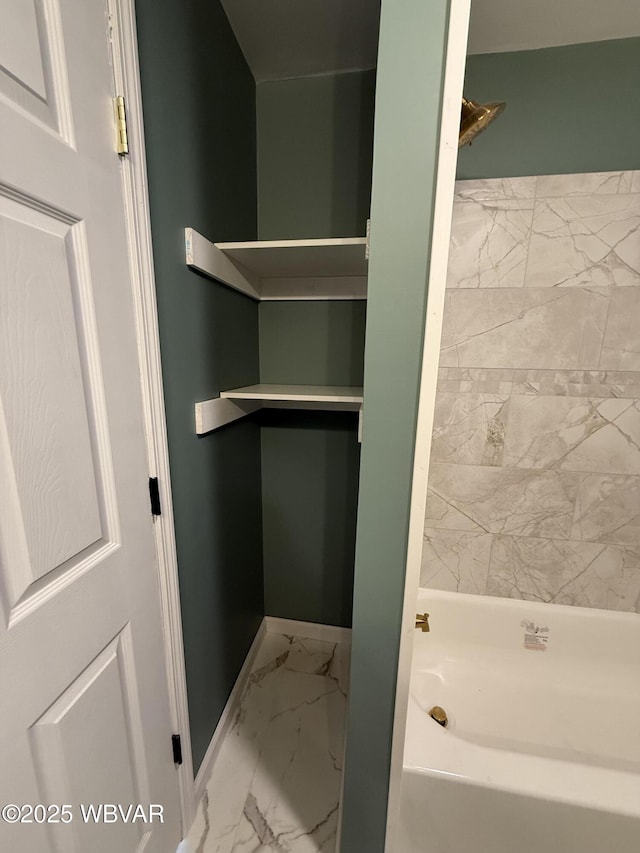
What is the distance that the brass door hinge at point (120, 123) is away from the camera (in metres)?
0.73

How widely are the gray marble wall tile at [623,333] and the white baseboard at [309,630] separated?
5.51 ft

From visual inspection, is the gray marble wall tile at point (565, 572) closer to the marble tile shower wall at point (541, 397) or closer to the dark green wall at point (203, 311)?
the marble tile shower wall at point (541, 397)

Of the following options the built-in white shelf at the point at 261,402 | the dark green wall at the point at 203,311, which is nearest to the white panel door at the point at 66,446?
the dark green wall at the point at 203,311

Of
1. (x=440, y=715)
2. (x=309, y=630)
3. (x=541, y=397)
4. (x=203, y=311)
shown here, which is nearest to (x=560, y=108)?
(x=541, y=397)

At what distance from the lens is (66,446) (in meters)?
0.65

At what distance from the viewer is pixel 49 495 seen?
63 cm

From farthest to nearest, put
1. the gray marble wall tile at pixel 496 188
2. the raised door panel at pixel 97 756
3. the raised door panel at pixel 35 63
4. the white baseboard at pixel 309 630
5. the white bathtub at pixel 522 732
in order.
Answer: the white baseboard at pixel 309 630 → the gray marble wall tile at pixel 496 188 → the white bathtub at pixel 522 732 → the raised door panel at pixel 97 756 → the raised door panel at pixel 35 63

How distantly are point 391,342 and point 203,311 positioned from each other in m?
0.67

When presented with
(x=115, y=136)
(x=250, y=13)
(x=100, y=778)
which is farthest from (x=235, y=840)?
(x=250, y=13)

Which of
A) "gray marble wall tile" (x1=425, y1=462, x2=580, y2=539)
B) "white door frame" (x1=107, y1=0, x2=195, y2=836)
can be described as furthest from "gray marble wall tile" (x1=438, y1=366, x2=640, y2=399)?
"white door frame" (x1=107, y1=0, x2=195, y2=836)

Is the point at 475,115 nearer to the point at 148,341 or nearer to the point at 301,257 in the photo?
the point at 301,257

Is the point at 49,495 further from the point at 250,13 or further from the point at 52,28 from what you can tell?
the point at 250,13

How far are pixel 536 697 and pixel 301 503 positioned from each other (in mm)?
1270

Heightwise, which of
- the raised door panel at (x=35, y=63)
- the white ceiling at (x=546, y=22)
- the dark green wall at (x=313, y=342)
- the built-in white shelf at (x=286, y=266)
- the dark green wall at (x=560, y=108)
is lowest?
the dark green wall at (x=313, y=342)
